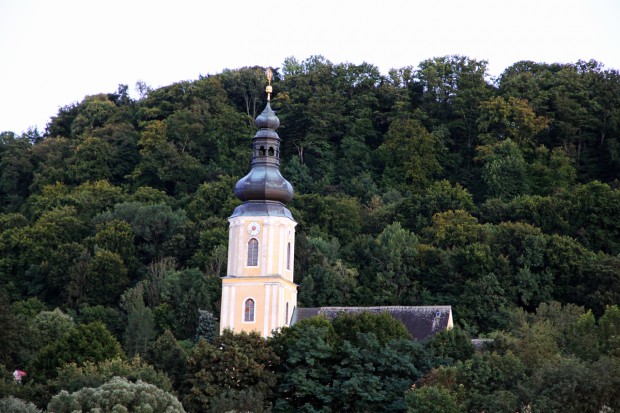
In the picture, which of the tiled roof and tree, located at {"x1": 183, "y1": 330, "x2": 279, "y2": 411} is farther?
the tiled roof

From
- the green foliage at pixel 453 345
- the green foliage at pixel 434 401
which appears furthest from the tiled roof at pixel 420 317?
the green foliage at pixel 434 401

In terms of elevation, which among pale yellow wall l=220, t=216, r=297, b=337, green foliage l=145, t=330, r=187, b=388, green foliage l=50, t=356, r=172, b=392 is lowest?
green foliage l=50, t=356, r=172, b=392

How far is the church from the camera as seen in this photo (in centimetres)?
6394

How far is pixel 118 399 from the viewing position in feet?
149

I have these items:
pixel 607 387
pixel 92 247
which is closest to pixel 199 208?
pixel 92 247

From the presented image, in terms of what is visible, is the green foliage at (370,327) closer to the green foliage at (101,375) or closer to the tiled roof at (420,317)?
the tiled roof at (420,317)

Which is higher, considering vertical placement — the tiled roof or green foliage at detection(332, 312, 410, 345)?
the tiled roof

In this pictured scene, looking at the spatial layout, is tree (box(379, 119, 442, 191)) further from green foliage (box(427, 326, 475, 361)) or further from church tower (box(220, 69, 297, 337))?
green foliage (box(427, 326, 475, 361))

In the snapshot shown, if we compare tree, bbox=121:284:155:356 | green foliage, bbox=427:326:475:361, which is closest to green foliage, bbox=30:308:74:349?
tree, bbox=121:284:155:356

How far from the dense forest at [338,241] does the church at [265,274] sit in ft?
13.8

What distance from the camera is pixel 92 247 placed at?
278 ft

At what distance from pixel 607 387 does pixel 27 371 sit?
24.3 meters

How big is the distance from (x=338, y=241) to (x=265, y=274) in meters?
19.1

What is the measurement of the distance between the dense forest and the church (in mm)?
4200
